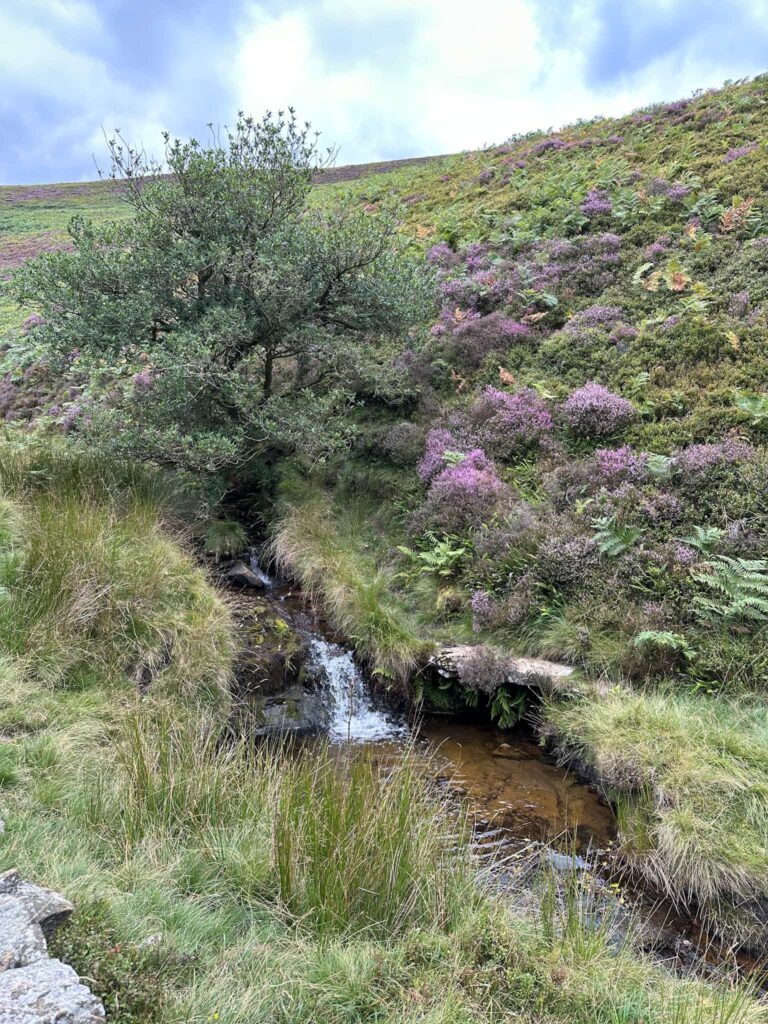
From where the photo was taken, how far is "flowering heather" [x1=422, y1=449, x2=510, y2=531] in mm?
9266

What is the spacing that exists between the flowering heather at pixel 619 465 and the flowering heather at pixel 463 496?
144 cm

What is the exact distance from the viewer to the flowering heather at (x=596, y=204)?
1523 centimetres

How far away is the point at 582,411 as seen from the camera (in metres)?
9.88

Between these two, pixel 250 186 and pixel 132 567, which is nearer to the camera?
pixel 132 567

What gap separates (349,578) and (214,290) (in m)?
5.28

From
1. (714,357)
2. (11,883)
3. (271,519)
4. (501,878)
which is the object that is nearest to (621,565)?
(501,878)

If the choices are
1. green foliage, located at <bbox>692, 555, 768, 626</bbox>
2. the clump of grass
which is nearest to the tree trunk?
green foliage, located at <bbox>692, 555, 768, 626</bbox>

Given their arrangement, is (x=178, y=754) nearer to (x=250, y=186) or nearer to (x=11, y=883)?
(x=11, y=883)

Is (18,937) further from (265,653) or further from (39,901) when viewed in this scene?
(265,653)

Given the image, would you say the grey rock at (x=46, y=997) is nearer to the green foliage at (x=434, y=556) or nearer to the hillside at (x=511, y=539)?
the hillside at (x=511, y=539)

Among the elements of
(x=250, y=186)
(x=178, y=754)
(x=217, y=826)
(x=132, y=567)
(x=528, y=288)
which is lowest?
(x=217, y=826)

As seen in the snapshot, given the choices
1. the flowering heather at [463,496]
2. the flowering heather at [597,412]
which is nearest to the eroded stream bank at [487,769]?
the flowering heather at [463,496]

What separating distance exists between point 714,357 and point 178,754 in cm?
1024

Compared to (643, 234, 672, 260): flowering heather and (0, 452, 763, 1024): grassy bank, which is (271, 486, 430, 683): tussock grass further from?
(643, 234, 672, 260): flowering heather
